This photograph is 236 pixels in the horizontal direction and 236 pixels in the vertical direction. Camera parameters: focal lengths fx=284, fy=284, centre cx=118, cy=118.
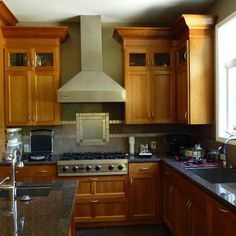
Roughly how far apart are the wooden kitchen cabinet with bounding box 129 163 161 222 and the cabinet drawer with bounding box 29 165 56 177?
99cm

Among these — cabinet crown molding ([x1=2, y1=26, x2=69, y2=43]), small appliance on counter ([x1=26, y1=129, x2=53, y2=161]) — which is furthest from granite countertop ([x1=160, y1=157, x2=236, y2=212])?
cabinet crown molding ([x1=2, y1=26, x2=69, y2=43])

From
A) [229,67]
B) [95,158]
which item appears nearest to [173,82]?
[229,67]

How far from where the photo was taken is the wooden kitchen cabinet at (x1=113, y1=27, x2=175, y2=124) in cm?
392

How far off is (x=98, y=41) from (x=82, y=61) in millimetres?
360

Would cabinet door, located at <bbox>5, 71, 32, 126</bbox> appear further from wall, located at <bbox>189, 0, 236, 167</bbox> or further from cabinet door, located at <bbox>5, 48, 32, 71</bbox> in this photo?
wall, located at <bbox>189, 0, 236, 167</bbox>

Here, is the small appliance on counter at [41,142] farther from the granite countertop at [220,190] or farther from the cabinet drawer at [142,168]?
the granite countertop at [220,190]

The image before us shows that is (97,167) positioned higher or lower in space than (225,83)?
lower

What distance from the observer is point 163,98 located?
3984 mm

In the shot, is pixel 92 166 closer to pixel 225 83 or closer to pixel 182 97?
pixel 182 97

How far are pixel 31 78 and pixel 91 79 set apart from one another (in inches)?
32.1

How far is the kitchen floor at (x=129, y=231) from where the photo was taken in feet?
11.5

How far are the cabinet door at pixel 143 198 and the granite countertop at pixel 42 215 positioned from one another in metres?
1.64

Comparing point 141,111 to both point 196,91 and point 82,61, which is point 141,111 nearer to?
point 196,91

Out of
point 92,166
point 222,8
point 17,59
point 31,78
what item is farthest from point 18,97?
point 222,8
